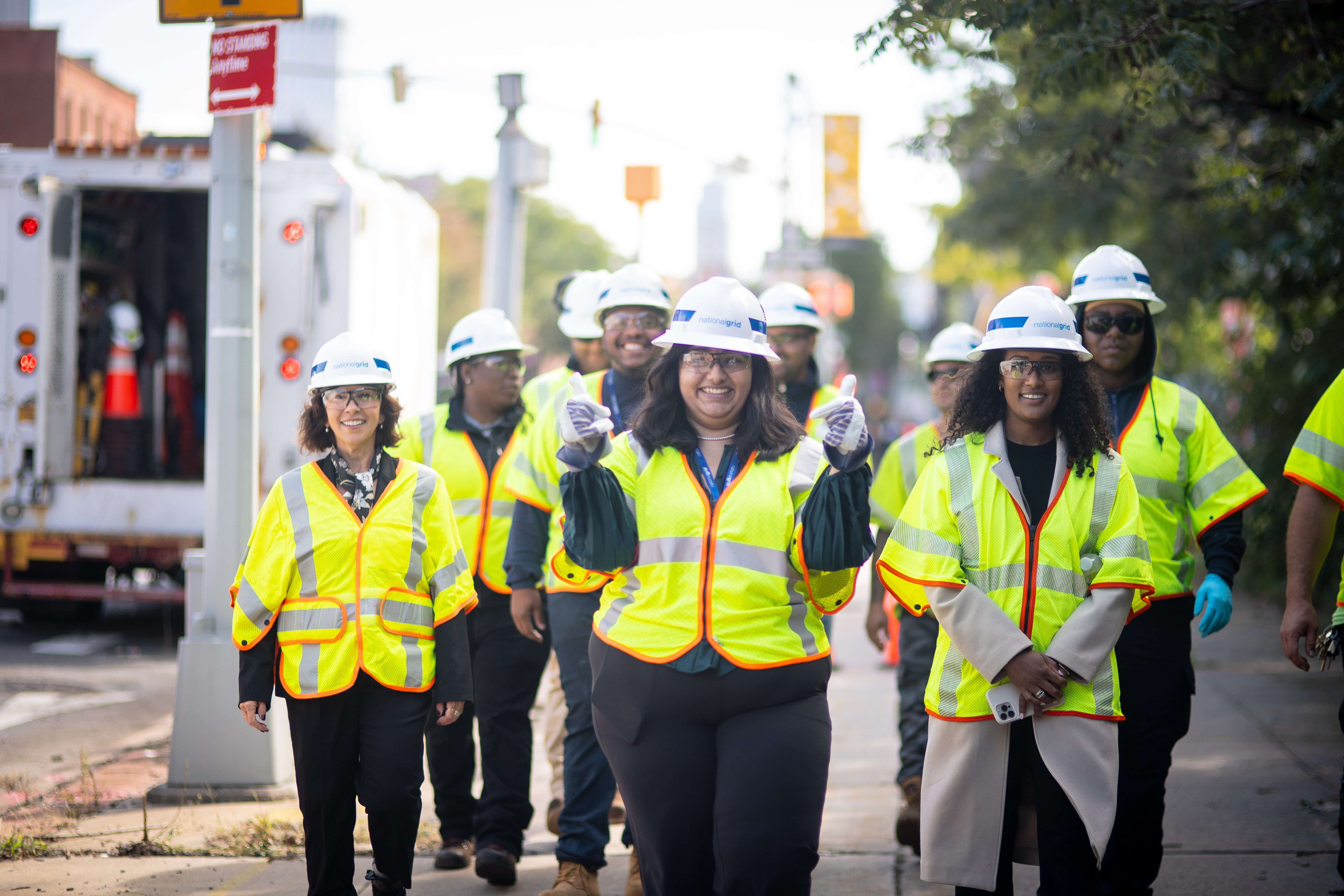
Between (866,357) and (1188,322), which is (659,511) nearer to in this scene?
(1188,322)

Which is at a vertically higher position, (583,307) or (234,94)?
(234,94)

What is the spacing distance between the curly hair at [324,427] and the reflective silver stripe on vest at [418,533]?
194mm

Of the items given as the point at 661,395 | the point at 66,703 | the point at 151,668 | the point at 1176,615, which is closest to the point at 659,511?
the point at 661,395

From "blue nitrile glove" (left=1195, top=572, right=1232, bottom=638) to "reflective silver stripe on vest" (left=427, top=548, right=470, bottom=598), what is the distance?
2326 mm

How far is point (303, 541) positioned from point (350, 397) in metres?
0.49

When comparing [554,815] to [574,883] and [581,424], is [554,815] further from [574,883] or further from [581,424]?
[581,424]

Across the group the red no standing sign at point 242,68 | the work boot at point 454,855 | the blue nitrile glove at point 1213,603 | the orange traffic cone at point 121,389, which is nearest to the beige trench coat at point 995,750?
the blue nitrile glove at point 1213,603

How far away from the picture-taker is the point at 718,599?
3.52m

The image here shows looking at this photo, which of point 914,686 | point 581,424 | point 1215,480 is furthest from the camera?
point 914,686

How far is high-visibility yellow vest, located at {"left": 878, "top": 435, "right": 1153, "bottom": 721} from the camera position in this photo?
3672mm

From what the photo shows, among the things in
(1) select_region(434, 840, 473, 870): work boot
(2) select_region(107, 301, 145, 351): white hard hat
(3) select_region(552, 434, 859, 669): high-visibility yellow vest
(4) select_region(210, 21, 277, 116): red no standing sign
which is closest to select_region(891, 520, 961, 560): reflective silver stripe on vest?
(3) select_region(552, 434, 859, 669): high-visibility yellow vest

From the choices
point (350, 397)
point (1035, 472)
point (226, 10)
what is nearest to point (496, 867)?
point (350, 397)

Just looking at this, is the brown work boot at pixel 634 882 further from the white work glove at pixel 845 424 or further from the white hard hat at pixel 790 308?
the white hard hat at pixel 790 308

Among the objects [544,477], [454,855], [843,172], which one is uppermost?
[843,172]
